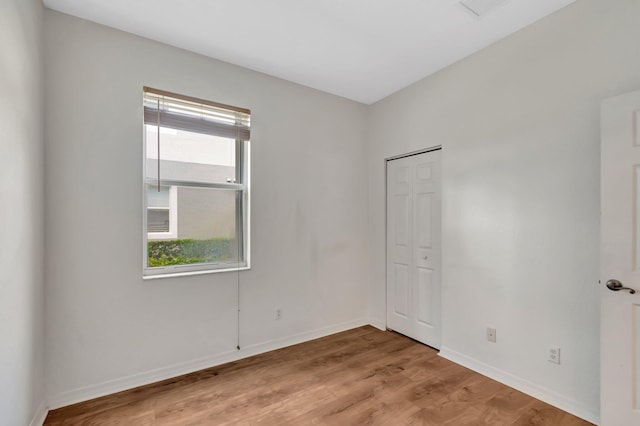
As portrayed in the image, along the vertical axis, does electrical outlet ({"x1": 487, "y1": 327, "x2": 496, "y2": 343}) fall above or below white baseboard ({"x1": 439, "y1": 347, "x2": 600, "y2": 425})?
above

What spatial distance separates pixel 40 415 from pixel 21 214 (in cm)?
132

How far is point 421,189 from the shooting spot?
3176mm

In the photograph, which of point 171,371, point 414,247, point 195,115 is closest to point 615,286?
point 414,247

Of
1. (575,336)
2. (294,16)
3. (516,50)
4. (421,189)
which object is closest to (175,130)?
(294,16)

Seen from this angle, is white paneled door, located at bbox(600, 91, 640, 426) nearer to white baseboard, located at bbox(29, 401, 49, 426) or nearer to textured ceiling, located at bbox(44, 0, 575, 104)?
textured ceiling, located at bbox(44, 0, 575, 104)

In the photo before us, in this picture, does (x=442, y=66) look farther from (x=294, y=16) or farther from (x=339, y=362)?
(x=339, y=362)

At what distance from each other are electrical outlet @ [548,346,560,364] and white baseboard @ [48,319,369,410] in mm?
2007

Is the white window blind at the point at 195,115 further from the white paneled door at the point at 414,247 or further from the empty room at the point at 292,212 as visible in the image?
the white paneled door at the point at 414,247

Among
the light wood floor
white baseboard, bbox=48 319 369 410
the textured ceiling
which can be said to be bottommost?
the light wood floor

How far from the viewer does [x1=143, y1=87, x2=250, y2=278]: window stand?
251 centimetres

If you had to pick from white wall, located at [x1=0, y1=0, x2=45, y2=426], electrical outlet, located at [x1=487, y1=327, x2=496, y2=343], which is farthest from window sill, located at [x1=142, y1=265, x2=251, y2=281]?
electrical outlet, located at [x1=487, y1=327, x2=496, y2=343]

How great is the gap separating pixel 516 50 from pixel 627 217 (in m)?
1.46

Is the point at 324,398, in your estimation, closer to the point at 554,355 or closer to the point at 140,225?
the point at 554,355

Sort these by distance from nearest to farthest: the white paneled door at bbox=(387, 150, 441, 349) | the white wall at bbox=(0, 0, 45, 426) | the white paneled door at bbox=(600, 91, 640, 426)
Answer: the white wall at bbox=(0, 0, 45, 426)
the white paneled door at bbox=(600, 91, 640, 426)
the white paneled door at bbox=(387, 150, 441, 349)
